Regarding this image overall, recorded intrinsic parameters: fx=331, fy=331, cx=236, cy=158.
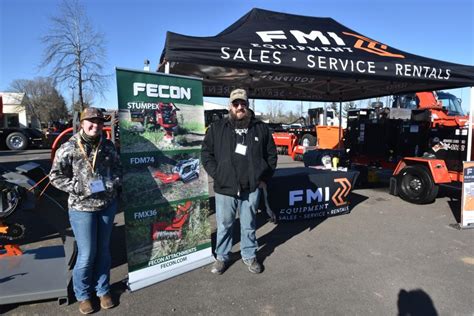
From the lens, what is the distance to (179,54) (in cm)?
396

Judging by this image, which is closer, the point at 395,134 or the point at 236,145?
the point at 236,145

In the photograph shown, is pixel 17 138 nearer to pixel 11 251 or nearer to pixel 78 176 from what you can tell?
pixel 11 251

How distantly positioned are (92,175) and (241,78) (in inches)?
206

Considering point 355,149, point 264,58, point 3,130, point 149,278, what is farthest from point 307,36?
point 3,130

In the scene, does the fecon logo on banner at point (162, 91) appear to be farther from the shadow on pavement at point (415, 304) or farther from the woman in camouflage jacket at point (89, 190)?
the shadow on pavement at point (415, 304)

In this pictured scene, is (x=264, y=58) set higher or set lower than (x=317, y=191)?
higher

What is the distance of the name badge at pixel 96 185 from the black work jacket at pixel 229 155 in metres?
1.15

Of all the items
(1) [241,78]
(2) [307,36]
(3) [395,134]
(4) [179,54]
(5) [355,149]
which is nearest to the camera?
(4) [179,54]

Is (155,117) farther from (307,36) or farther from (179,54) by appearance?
(307,36)

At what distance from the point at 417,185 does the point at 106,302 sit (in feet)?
20.4

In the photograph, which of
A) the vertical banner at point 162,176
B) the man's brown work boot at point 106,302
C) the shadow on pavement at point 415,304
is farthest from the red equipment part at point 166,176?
the shadow on pavement at point 415,304

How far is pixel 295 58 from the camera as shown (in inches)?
191

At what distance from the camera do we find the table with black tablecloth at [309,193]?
211 inches

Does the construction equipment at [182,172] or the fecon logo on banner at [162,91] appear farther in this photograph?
the construction equipment at [182,172]
